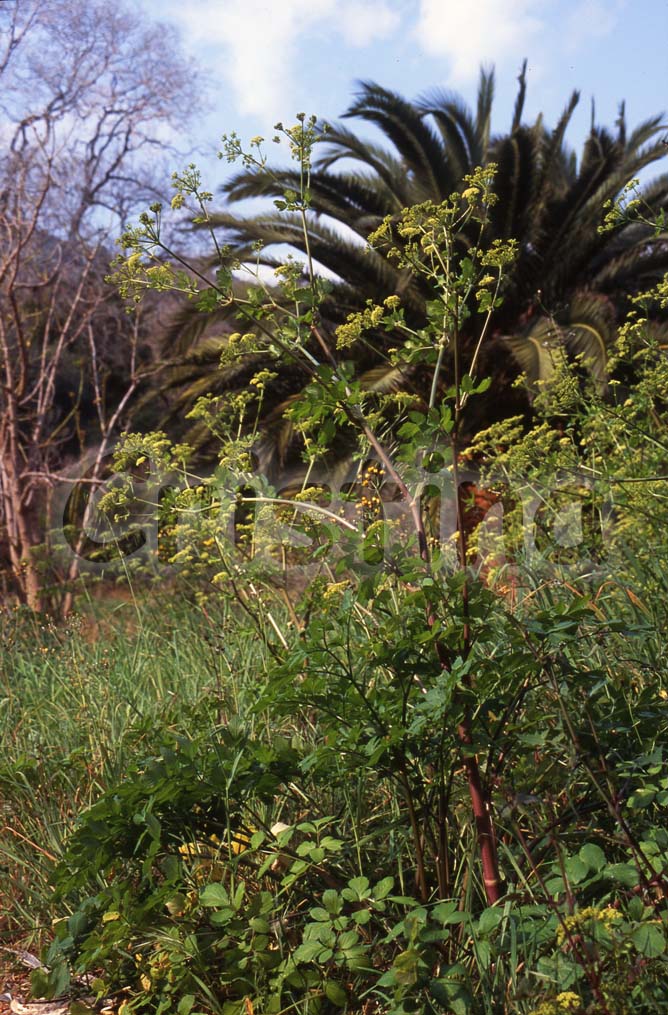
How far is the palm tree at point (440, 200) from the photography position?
9461 millimetres

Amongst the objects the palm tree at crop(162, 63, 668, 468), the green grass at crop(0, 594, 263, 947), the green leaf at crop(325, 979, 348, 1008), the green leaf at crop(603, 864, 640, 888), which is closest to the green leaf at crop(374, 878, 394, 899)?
the green leaf at crop(325, 979, 348, 1008)

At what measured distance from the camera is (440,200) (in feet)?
31.3

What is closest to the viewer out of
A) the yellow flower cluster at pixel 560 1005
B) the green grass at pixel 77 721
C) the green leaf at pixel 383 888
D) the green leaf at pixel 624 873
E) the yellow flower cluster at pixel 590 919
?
the yellow flower cluster at pixel 560 1005

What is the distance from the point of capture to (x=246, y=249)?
369 inches

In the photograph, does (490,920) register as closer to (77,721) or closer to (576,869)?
(576,869)

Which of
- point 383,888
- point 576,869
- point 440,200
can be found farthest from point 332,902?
point 440,200

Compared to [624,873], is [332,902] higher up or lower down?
lower down

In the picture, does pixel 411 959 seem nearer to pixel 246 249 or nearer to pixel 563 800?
pixel 563 800

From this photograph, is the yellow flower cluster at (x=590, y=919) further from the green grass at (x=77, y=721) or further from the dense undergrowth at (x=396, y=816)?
the green grass at (x=77, y=721)

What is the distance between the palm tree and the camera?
9.46 metres

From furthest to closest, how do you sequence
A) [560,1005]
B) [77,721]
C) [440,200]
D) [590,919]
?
[440,200]
[77,721]
[590,919]
[560,1005]

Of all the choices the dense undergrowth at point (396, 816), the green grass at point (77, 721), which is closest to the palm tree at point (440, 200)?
the green grass at point (77, 721)

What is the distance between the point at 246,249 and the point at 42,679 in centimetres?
607

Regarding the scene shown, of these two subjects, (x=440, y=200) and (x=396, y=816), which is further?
(x=440, y=200)
